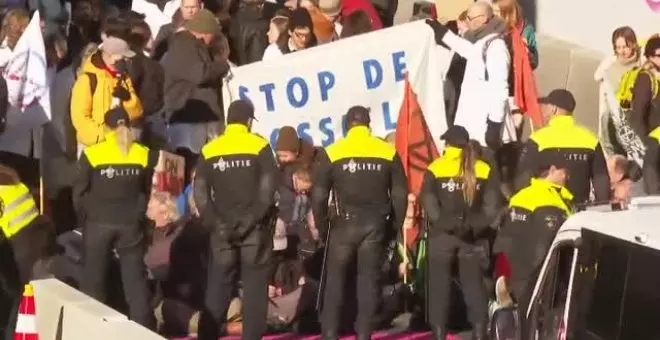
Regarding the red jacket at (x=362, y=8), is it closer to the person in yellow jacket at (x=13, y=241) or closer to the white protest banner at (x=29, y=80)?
the white protest banner at (x=29, y=80)

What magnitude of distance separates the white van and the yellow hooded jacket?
6.31 meters

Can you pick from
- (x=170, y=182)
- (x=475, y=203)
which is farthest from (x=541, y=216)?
(x=170, y=182)

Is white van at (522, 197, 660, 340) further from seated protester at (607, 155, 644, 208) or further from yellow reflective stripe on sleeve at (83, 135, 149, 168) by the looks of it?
seated protester at (607, 155, 644, 208)

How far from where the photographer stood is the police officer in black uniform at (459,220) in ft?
46.9

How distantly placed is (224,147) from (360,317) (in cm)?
177

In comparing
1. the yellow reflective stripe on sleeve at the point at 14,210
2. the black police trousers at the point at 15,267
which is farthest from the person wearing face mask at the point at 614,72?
the yellow reflective stripe on sleeve at the point at 14,210

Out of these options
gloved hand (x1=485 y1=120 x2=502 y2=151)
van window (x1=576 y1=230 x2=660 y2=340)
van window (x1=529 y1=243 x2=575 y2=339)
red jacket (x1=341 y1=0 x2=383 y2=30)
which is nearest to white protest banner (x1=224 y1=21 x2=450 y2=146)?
gloved hand (x1=485 y1=120 x2=502 y2=151)

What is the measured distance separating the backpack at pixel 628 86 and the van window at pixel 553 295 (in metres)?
7.55

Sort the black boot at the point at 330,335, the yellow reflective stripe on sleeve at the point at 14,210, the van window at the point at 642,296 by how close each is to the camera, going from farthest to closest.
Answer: the black boot at the point at 330,335 < the yellow reflective stripe on sleeve at the point at 14,210 < the van window at the point at 642,296

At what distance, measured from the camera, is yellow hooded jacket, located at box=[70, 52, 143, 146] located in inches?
589

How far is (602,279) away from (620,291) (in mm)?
174

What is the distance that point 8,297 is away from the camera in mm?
13070

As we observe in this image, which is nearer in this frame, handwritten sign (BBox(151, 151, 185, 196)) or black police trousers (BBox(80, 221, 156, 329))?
black police trousers (BBox(80, 221, 156, 329))

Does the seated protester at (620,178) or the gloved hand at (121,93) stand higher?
the gloved hand at (121,93)
